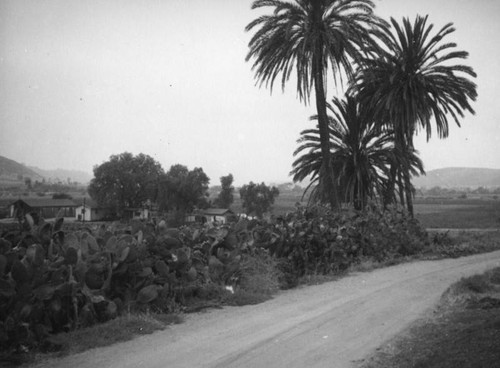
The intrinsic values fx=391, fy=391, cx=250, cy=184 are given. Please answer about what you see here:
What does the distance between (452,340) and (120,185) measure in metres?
64.1

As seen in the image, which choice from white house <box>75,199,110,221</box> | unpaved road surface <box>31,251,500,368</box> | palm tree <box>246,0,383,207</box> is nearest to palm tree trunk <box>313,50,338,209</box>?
palm tree <box>246,0,383,207</box>

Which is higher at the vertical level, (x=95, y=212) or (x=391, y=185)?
(x=391, y=185)

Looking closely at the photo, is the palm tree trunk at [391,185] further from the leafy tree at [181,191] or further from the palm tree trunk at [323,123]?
the leafy tree at [181,191]

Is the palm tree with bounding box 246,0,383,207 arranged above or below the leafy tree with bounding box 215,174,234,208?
above

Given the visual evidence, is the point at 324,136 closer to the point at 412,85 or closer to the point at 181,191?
the point at 412,85

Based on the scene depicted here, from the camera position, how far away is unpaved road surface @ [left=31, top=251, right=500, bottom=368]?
4.74m

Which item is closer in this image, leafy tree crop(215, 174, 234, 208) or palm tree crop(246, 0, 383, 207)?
palm tree crop(246, 0, 383, 207)

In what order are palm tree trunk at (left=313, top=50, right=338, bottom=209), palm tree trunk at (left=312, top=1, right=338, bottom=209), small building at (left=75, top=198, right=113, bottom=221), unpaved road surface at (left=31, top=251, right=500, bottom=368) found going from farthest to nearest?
small building at (left=75, top=198, right=113, bottom=221), palm tree trunk at (left=313, top=50, right=338, bottom=209), palm tree trunk at (left=312, top=1, right=338, bottom=209), unpaved road surface at (left=31, top=251, right=500, bottom=368)

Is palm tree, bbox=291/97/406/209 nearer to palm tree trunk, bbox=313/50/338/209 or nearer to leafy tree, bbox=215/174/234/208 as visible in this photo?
palm tree trunk, bbox=313/50/338/209

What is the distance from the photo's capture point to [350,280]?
10.0 m

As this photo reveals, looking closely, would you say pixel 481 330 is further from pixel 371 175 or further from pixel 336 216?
pixel 371 175

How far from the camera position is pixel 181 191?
2402 inches

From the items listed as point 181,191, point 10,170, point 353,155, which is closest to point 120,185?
point 181,191

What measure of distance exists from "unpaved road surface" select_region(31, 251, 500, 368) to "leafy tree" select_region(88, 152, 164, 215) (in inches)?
2288
